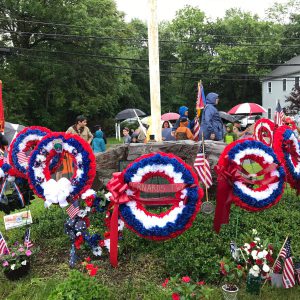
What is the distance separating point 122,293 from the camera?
411cm

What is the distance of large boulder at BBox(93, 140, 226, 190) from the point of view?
23.2 ft

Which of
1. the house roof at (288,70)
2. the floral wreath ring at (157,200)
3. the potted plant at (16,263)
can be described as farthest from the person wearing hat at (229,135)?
the house roof at (288,70)

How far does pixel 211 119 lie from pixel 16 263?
15.7 ft

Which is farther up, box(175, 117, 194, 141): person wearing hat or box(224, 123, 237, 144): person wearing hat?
box(175, 117, 194, 141): person wearing hat

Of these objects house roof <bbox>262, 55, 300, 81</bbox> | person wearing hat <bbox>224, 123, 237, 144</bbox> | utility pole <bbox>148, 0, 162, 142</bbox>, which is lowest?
person wearing hat <bbox>224, 123, 237, 144</bbox>

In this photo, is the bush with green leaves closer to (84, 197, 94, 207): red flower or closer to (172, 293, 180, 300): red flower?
(172, 293, 180, 300): red flower

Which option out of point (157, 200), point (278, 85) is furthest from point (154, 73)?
point (278, 85)

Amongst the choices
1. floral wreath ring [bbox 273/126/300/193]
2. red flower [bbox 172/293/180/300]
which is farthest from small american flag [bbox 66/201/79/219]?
floral wreath ring [bbox 273/126/300/193]

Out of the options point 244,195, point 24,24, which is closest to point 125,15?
point 24,24

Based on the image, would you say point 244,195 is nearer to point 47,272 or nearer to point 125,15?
point 47,272

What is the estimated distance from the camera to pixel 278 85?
40250 millimetres

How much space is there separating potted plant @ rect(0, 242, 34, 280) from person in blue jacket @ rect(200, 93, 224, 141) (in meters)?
4.19

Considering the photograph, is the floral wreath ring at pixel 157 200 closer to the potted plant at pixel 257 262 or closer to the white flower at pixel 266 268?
the potted plant at pixel 257 262

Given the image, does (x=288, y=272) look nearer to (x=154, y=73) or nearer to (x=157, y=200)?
(x=157, y=200)
